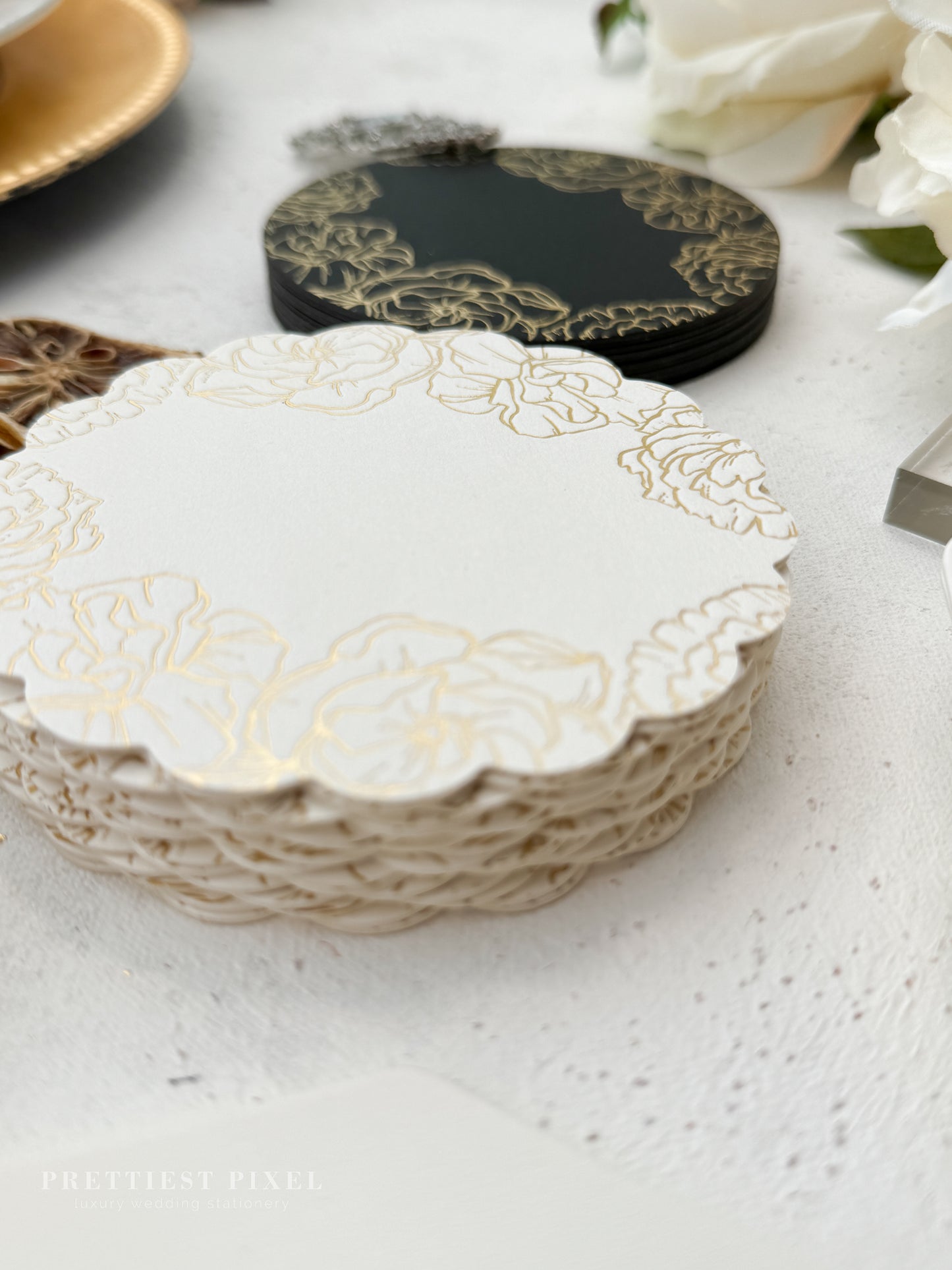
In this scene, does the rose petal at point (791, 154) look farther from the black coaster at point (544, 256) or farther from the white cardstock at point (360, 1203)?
the white cardstock at point (360, 1203)

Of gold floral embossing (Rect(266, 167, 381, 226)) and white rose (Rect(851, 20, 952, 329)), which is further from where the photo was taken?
gold floral embossing (Rect(266, 167, 381, 226))

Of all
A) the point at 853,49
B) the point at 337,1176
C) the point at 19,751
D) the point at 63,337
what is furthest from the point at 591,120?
the point at 337,1176

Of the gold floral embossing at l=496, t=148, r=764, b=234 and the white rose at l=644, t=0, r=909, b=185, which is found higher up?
the white rose at l=644, t=0, r=909, b=185

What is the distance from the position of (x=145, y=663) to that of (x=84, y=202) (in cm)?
71

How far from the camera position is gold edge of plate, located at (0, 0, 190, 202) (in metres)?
0.86

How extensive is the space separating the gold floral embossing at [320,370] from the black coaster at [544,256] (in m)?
0.09

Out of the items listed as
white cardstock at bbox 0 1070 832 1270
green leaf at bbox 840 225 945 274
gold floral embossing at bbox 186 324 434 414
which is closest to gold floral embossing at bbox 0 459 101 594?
gold floral embossing at bbox 186 324 434 414

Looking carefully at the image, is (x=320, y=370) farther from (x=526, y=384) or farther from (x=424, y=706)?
(x=424, y=706)

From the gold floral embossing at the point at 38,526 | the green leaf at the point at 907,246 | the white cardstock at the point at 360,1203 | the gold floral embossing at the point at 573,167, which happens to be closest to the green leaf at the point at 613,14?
the gold floral embossing at the point at 573,167

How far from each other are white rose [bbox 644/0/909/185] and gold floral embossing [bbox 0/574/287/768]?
738 millimetres

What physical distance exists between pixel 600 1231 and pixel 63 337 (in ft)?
1.95

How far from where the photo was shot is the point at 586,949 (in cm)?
48

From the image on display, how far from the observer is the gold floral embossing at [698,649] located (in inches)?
17.7

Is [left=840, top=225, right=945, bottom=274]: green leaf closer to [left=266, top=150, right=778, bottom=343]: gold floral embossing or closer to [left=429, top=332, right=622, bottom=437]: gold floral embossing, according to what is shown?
[left=266, top=150, right=778, bottom=343]: gold floral embossing
